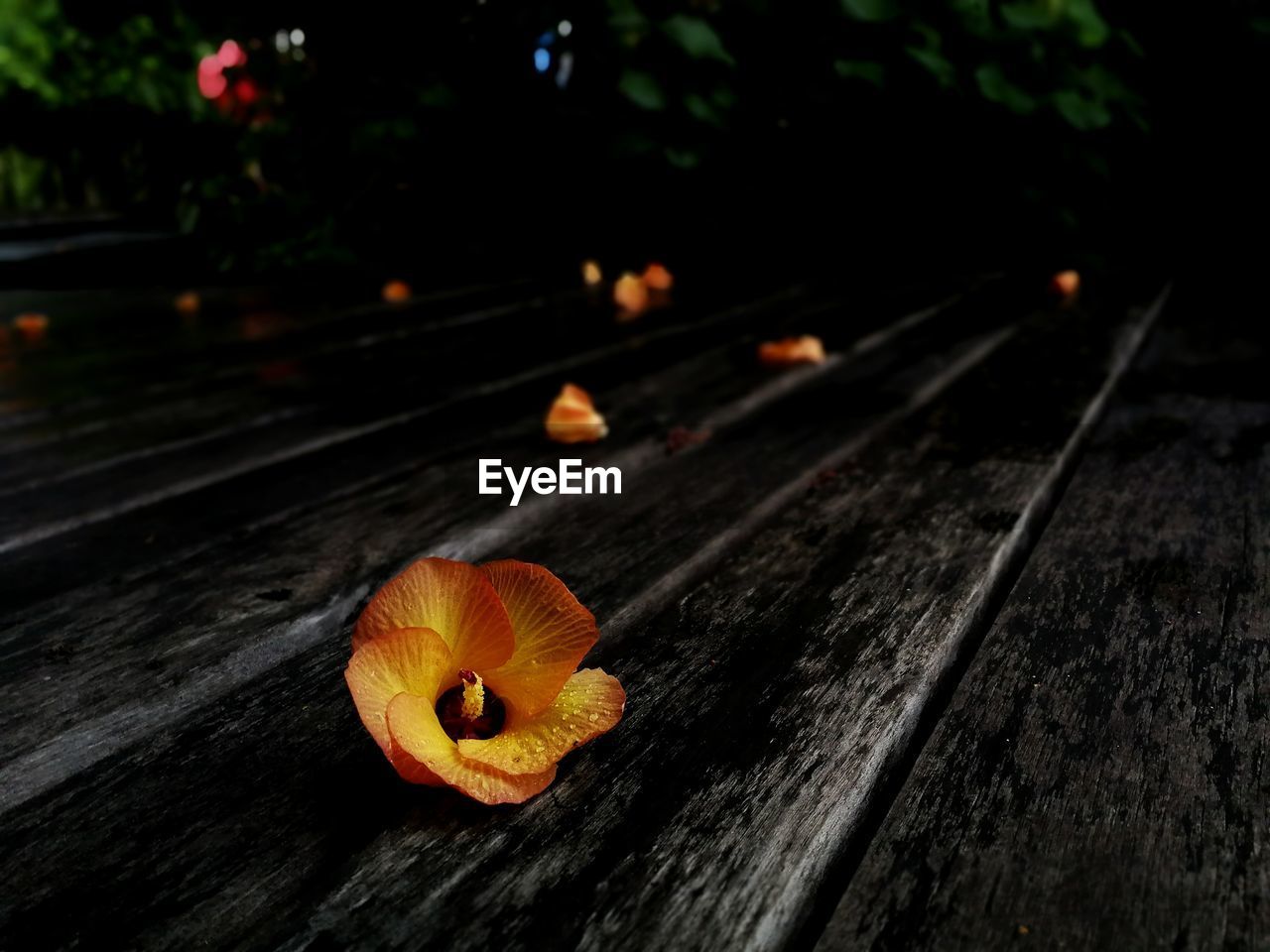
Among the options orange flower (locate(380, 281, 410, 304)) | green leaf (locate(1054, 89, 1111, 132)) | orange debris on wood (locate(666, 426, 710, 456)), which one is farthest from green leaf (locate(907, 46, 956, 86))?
orange debris on wood (locate(666, 426, 710, 456))

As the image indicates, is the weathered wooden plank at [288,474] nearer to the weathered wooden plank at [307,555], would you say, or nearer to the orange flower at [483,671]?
the weathered wooden plank at [307,555]

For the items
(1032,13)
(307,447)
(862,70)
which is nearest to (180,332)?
(307,447)

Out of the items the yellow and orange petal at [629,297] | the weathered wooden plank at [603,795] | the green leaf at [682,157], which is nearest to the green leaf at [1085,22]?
the green leaf at [682,157]

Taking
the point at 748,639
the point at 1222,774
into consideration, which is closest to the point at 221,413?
the point at 748,639

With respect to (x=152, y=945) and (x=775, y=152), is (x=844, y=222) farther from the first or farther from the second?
(x=152, y=945)

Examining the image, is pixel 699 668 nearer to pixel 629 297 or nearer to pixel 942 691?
pixel 942 691

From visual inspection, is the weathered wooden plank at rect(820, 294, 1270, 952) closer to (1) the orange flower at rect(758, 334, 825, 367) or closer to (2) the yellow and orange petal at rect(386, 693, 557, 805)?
(2) the yellow and orange petal at rect(386, 693, 557, 805)

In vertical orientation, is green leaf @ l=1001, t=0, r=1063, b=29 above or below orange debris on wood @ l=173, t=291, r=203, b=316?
above
